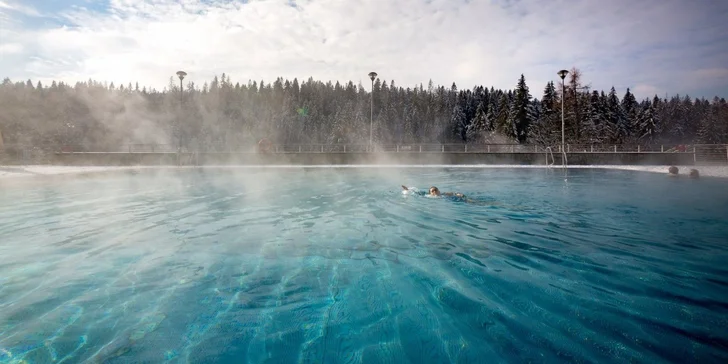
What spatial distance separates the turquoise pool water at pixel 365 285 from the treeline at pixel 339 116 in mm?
31011

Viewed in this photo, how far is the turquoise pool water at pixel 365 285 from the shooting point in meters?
2.89

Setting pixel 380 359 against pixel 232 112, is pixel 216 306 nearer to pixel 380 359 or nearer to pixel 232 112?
pixel 380 359

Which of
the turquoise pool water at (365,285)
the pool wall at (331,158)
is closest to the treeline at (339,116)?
the pool wall at (331,158)

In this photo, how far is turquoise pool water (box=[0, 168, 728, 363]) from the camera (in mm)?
2889

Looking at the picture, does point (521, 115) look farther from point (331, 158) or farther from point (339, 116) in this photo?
point (339, 116)

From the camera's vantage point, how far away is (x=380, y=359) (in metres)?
2.77

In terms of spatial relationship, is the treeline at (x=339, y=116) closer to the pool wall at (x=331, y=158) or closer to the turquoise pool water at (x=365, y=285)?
the pool wall at (x=331, y=158)

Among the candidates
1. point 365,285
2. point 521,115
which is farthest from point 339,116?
point 365,285

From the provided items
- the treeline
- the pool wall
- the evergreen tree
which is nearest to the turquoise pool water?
the pool wall

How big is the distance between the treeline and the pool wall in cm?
820

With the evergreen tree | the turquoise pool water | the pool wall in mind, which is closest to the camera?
the turquoise pool water

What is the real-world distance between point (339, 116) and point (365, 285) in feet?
268

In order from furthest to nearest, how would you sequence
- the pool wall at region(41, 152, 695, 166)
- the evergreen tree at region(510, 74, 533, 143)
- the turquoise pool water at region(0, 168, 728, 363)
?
the evergreen tree at region(510, 74, 533, 143)
the pool wall at region(41, 152, 695, 166)
the turquoise pool water at region(0, 168, 728, 363)

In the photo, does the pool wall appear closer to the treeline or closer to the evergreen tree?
the treeline
